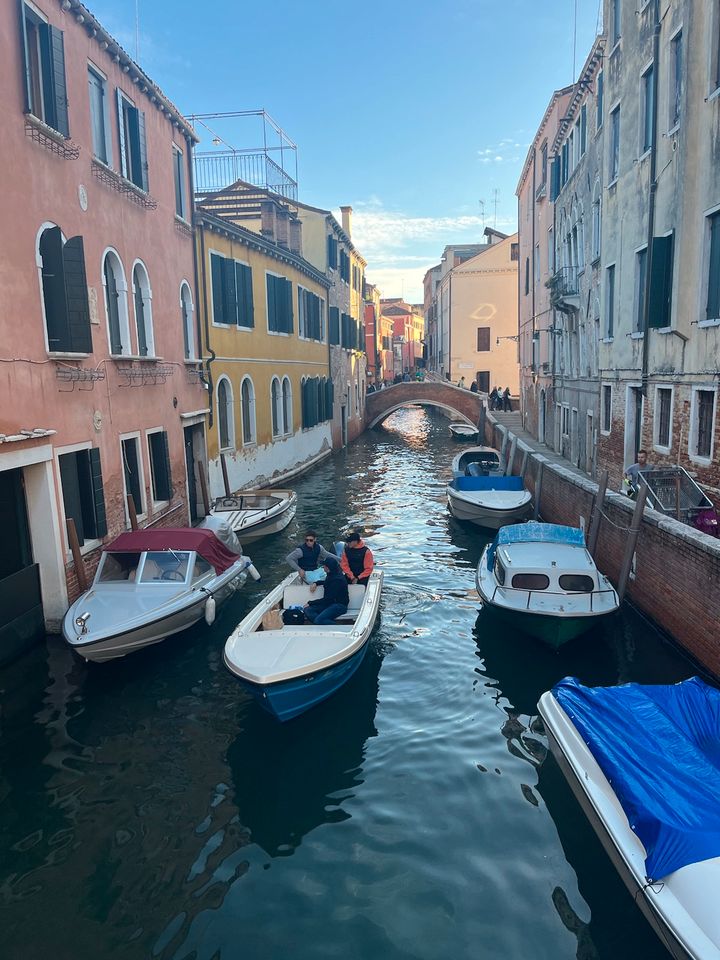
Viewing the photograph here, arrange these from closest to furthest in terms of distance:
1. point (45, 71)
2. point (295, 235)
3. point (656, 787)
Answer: point (656, 787) → point (45, 71) → point (295, 235)

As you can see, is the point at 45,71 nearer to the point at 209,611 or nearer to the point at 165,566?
the point at 165,566

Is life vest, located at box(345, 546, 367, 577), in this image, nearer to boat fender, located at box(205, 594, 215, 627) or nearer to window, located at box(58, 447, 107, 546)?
boat fender, located at box(205, 594, 215, 627)

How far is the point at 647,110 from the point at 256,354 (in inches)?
428

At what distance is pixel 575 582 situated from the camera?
955 centimetres

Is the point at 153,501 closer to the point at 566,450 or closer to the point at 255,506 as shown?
the point at 255,506

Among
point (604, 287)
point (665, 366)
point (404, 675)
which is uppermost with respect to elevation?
point (604, 287)

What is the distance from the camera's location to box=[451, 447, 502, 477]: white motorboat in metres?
19.6

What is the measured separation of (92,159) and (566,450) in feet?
49.6

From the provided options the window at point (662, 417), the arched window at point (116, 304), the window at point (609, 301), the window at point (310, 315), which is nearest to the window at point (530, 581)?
the window at point (662, 417)

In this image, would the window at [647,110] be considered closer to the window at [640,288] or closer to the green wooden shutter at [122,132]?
the window at [640,288]

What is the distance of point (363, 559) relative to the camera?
9.58 metres

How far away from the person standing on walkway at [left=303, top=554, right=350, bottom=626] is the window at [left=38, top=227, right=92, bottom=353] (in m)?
4.53

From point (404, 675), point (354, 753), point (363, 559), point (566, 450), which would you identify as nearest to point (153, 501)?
point (363, 559)

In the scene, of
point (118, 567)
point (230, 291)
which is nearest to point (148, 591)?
point (118, 567)
